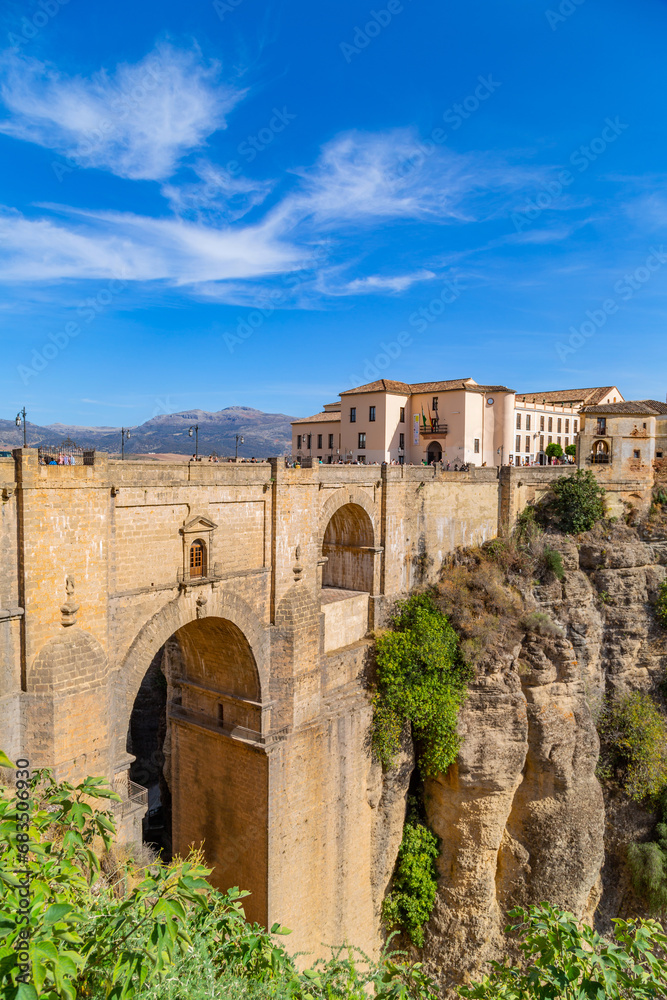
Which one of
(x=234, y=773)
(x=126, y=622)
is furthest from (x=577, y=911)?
(x=126, y=622)

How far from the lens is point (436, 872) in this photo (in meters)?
21.2

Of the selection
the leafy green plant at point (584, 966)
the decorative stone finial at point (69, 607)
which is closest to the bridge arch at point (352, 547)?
the decorative stone finial at point (69, 607)

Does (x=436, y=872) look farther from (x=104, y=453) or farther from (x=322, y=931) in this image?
(x=104, y=453)

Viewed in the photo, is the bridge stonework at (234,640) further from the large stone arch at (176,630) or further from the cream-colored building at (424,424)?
the cream-colored building at (424,424)

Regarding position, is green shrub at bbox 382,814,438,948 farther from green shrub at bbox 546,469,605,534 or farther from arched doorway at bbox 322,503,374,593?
green shrub at bbox 546,469,605,534

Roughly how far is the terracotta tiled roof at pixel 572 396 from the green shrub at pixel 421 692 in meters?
27.4

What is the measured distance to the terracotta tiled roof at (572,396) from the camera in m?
45.2

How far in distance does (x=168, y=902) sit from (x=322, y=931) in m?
16.7

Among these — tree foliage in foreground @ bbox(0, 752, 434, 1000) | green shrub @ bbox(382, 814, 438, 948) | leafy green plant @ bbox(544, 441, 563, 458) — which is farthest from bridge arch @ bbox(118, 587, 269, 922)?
leafy green plant @ bbox(544, 441, 563, 458)

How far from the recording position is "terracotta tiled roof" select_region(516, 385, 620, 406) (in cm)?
4525

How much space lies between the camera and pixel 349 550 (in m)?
22.2

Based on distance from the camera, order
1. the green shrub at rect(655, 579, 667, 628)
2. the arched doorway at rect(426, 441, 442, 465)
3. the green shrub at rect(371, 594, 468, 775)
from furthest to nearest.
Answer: the arched doorway at rect(426, 441, 442, 465), the green shrub at rect(655, 579, 667, 628), the green shrub at rect(371, 594, 468, 775)

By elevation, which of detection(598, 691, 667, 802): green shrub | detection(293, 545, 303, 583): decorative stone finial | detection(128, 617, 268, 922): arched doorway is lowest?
detection(598, 691, 667, 802): green shrub

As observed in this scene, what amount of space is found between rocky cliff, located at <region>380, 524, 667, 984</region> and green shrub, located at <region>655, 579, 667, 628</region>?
1.11 ft
